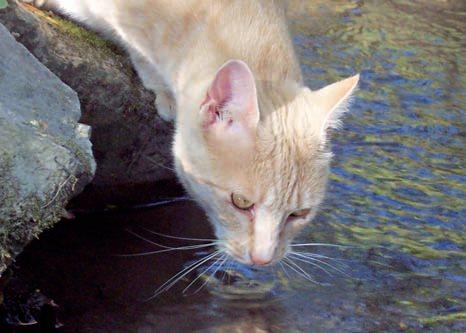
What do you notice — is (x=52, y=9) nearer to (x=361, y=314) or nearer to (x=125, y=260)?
(x=125, y=260)

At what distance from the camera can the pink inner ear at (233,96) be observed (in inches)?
121

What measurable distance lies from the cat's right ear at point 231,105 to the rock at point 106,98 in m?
0.93

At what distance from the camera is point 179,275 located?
382 centimetres

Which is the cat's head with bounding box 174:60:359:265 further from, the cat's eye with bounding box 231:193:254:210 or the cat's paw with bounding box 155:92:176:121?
the cat's paw with bounding box 155:92:176:121

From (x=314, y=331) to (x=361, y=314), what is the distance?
254 millimetres

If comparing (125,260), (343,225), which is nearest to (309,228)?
(343,225)

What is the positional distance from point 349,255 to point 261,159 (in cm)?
99

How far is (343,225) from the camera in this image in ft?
14.2

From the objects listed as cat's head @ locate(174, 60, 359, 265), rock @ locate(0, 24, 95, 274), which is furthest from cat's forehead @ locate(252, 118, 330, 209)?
rock @ locate(0, 24, 95, 274)

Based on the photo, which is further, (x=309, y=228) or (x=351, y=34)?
(x=351, y=34)

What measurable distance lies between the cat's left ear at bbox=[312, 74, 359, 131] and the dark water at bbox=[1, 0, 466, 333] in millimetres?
823

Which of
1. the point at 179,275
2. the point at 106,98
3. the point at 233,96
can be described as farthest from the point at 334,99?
the point at 106,98

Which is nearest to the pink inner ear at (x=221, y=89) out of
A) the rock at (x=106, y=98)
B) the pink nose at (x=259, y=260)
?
the pink nose at (x=259, y=260)

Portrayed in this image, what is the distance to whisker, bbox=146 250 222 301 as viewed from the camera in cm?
367
